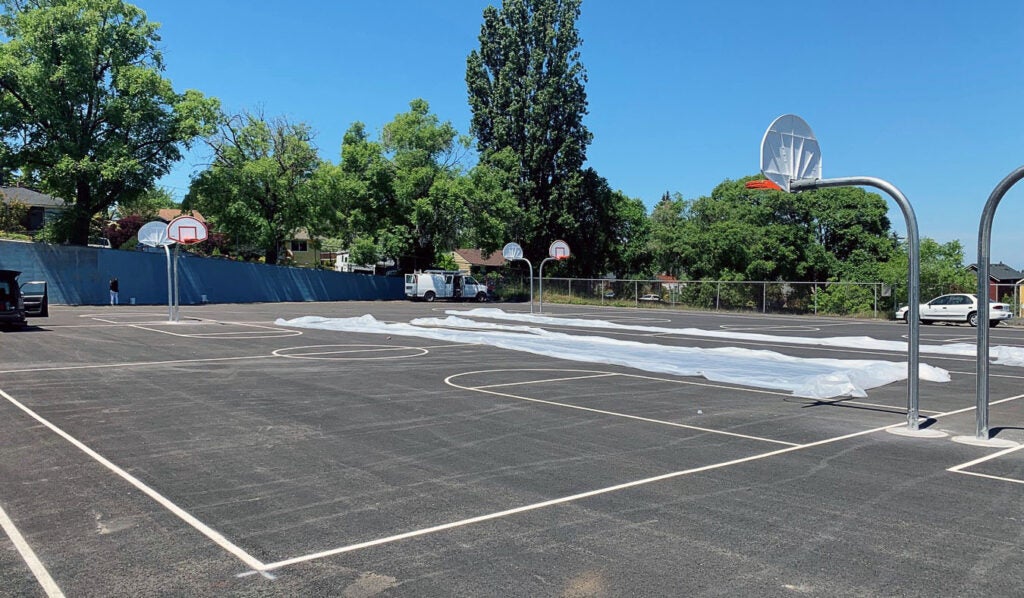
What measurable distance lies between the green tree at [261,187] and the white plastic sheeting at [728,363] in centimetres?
2805

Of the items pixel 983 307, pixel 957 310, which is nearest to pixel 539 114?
pixel 957 310

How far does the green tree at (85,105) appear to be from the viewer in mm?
38344

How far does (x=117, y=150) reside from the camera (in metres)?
39.5

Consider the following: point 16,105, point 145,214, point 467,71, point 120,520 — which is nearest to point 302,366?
point 120,520

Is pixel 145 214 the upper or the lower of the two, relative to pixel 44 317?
upper

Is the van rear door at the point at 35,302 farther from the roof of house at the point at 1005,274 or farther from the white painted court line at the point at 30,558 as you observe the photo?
the roof of house at the point at 1005,274

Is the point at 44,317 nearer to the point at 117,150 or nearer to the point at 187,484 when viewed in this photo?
the point at 117,150

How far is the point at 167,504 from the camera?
581cm

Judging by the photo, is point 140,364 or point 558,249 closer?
point 140,364

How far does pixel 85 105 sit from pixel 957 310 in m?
44.9

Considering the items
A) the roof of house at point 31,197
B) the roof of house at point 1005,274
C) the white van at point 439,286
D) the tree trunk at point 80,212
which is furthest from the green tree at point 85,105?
the roof of house at point 1005,274

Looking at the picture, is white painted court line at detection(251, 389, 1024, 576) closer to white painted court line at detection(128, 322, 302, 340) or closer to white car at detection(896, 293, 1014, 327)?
white painted court line at detection(128, 322, 302, 340)

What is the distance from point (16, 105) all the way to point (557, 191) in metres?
34.1

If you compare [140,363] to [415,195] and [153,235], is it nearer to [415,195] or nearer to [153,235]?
[153,235]
